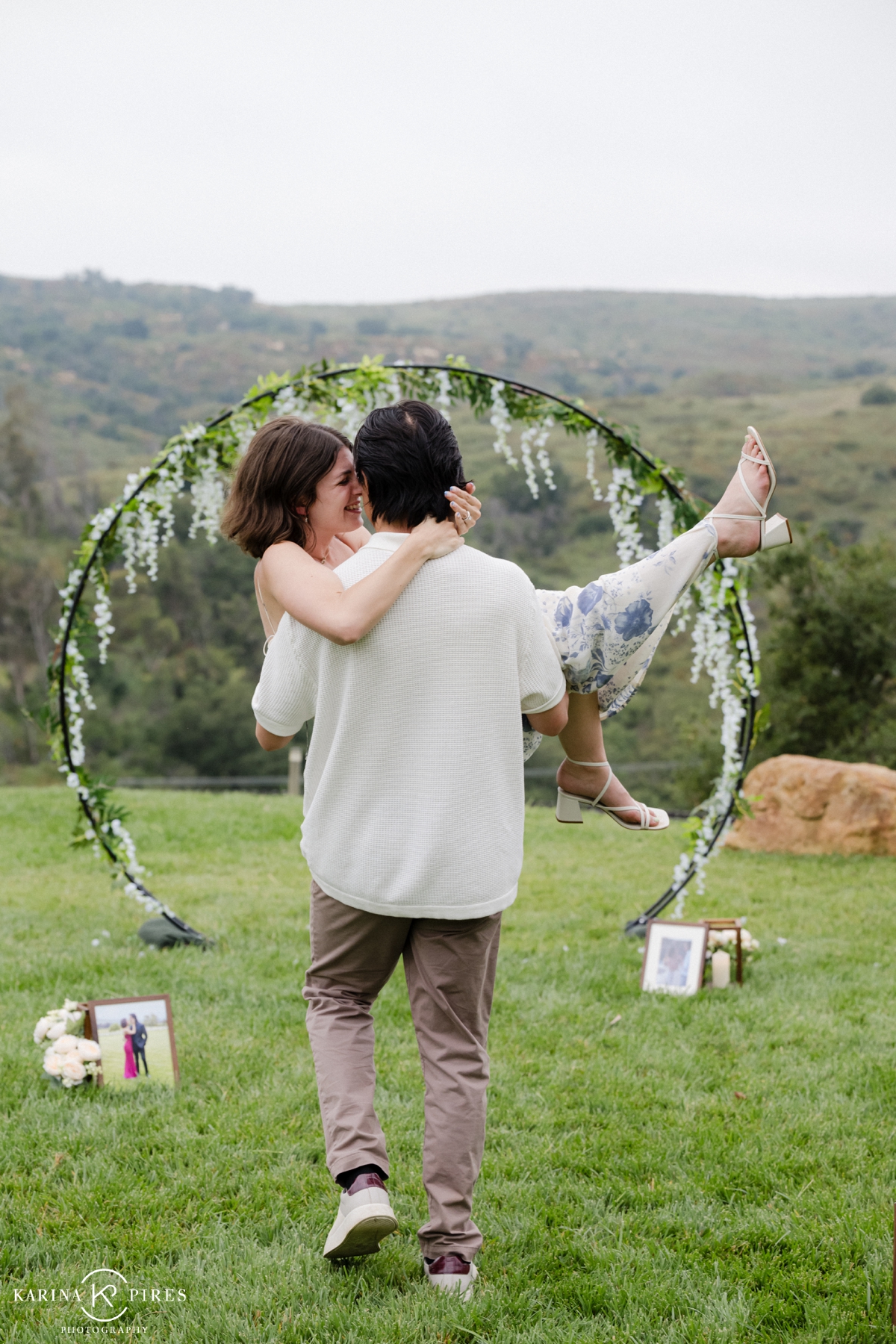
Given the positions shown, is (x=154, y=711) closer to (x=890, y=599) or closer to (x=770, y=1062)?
(x=890, y=599)

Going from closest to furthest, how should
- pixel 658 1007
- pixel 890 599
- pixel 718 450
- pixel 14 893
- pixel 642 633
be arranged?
pixel 642 633 < pixel 658 1007 < pixel 14 893 < pixel 890 599 < pixel 718 450

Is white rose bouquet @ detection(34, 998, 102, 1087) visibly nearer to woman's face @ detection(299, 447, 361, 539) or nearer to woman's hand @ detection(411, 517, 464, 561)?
woman's face @ detection(299, 447, 361, 539)

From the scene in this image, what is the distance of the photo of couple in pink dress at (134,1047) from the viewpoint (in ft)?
12.1

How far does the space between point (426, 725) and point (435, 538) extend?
1.26ft

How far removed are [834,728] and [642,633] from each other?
33.2 ft

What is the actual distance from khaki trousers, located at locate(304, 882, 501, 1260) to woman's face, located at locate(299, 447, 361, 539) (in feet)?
2.83

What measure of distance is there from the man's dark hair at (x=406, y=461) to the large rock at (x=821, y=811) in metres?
6.84

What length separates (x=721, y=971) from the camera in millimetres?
4918

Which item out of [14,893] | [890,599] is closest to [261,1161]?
[14,893]

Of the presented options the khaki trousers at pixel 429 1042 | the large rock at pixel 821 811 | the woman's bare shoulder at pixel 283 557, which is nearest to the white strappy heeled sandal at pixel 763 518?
the woman's bare shoulder at pixel 283 557

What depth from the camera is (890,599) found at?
11188 mm

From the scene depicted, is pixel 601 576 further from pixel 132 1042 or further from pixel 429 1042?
pixel 132 1042

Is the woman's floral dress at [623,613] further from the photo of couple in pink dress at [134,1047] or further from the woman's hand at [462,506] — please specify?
the photo of couple in pink dress at [134,1047]

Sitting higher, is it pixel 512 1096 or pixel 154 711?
pixel 512 1096
